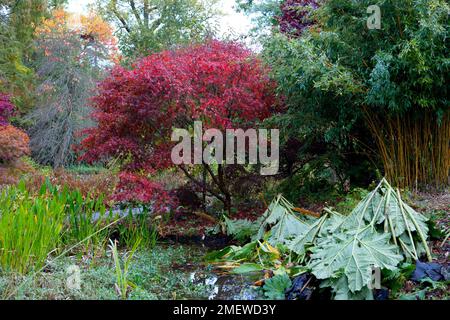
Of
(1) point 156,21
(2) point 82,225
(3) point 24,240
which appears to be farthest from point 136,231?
(1) point 156,21

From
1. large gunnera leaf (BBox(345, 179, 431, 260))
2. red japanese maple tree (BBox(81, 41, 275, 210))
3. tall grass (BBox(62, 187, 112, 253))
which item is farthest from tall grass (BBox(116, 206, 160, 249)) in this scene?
large gunnera leaf (BBox(345, 179, 431, 260))

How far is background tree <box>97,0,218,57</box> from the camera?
15883 millimetres

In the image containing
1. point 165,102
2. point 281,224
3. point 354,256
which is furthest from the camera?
point 165,102

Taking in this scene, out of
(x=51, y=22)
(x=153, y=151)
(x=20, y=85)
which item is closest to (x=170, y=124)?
(x=153, y=151)

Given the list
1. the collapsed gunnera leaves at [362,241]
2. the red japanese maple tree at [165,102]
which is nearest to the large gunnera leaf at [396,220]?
the collapsed gunnera leaves at [362,241]

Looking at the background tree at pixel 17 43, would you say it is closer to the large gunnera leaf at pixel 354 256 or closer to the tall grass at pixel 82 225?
the tall grass at pixel 82 225

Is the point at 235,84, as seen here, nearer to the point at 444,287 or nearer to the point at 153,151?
the point at 153,151

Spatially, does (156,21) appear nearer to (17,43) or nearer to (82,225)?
(17,43)

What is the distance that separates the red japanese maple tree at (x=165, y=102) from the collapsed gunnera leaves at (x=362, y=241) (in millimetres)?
2030

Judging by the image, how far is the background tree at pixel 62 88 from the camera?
1461 centimetres

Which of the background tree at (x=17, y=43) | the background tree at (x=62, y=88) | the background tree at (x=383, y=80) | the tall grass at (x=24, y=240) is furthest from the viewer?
the background tree at (x=17, y=43)

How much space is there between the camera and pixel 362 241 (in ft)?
11.6

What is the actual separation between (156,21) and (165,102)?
12.8m

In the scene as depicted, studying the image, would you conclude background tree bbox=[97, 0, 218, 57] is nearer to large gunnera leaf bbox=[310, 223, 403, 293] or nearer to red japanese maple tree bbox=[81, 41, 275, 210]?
red japanese maple tree bbox=[81, 41, 275, 210]
